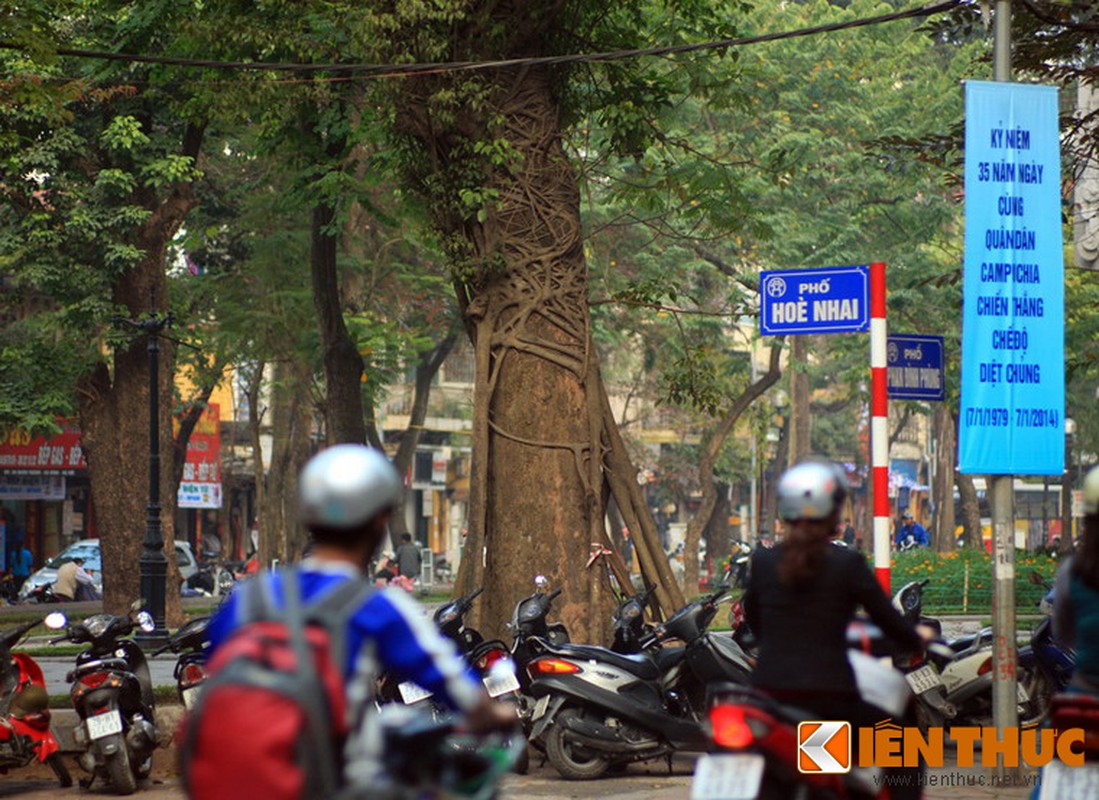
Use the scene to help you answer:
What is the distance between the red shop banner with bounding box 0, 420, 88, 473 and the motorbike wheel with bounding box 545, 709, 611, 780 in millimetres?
31652

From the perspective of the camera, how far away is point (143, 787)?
10.8m

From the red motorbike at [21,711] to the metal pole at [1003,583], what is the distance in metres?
5.57

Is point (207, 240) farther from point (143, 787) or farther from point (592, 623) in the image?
point (143, 787)

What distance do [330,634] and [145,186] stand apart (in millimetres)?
21221

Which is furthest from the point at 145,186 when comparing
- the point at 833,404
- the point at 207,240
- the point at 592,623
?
the point at 833,404

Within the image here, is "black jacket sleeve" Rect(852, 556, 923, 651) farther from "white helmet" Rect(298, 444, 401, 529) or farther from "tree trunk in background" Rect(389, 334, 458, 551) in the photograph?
"tree trunk in background" Rect(389, 334, 458, 551)

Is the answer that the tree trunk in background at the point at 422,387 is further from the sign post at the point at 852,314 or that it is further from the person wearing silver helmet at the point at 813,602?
the person wearing silver helmet at the point at 813,602

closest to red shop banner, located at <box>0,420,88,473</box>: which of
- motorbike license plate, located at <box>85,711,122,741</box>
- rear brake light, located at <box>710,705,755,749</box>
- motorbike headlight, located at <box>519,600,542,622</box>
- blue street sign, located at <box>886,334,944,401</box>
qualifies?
motorbike headlight, located at <box>519,600,542,622</box>

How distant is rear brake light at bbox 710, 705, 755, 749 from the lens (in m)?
4.85

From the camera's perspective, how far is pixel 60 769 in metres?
10.8

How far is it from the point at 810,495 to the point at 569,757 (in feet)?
19.5

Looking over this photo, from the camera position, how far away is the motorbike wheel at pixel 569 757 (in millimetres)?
10711

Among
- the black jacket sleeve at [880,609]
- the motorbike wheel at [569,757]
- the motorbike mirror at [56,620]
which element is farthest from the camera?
the motorbike wheel at [569,757]

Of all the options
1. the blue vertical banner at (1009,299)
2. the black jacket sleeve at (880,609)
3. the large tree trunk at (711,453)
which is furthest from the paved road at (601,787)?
the large tree trunk at (711,453)
